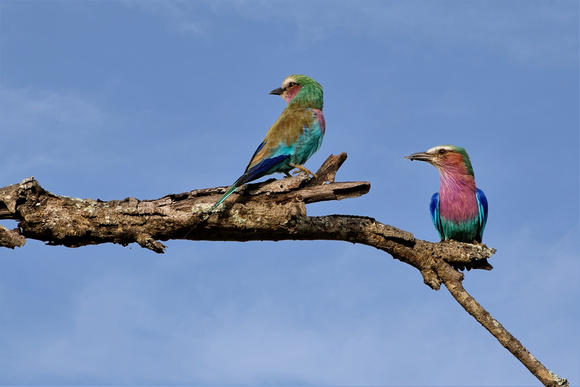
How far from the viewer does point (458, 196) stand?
721cm

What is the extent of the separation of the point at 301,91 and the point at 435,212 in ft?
6.79

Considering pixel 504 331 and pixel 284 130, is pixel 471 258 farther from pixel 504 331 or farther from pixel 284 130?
pixel 284 130

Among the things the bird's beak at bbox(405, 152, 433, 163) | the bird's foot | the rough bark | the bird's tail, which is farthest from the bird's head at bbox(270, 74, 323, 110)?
the bird's tail

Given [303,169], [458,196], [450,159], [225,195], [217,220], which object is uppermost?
[450,159]

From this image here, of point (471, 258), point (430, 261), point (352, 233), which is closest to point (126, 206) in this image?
point (352, 233)

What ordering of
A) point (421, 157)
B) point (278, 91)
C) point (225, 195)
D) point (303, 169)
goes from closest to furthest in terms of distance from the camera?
point (225, 195) < point (303, 169) < point (421, 157) < point (278, 91)

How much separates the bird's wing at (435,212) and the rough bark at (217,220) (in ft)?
4.53

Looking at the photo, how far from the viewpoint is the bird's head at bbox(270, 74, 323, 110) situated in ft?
22.9

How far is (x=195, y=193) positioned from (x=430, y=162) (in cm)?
291

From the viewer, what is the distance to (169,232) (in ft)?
18.8

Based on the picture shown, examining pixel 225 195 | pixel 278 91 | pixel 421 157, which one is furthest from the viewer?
pixel 278 91

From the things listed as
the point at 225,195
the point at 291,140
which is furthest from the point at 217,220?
the point at 291,140

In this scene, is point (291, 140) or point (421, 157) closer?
point (291, 140)

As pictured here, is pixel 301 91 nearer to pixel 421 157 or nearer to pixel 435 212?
pixel 421 157
